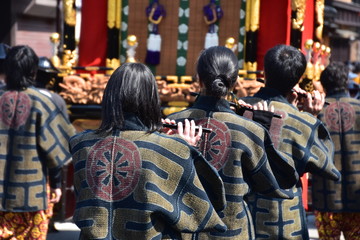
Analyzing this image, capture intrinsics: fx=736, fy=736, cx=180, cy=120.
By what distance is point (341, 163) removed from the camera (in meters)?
5.44

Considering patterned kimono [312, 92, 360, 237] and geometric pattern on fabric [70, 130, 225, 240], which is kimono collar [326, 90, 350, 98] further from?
geometric pattern on fabric [70, 130, 225, 240]

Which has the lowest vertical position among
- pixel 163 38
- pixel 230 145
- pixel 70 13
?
pixel 230 145

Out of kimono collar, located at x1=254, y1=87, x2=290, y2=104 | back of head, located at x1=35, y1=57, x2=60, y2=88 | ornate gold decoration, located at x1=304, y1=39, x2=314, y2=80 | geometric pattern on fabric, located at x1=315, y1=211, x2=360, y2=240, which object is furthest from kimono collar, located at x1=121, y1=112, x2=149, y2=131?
ornate gold decoration, located at x1=304, y1=39, x2=314, y2=80

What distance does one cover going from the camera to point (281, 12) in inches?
296

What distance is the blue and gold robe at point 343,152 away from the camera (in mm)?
5352

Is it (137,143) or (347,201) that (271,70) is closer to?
(137,143)

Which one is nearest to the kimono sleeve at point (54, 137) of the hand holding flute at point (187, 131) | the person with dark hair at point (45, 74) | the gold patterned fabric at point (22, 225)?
the gold patterned fabric at point (22, 225)

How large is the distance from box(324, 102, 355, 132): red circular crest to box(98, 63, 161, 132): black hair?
2828 mm

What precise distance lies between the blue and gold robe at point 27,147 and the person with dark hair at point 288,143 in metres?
1.77

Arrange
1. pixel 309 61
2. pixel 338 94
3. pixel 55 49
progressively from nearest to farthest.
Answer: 1. pixel 338 94
2. pixel 309 61
3. pixel 55 49

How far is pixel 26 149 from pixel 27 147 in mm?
17

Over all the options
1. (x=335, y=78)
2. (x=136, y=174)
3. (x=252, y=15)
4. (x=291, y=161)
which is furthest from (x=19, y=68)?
(x=252, y=15)

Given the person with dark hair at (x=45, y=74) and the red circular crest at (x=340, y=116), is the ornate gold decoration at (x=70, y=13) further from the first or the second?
the red circular crest at (x=340, y=116)

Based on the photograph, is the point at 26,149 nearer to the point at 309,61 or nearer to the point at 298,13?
the point at 309,61
